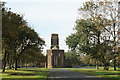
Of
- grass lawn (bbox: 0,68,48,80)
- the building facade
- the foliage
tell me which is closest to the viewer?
grass lawn (bbox: 0,68,48,80)

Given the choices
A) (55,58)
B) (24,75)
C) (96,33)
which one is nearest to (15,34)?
(24,75)

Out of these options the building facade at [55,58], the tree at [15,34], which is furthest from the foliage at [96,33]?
the building facade at [55,58]

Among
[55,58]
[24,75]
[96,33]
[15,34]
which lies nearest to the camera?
[15,34]

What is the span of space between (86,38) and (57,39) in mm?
79624

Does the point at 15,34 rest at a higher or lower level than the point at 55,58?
higher

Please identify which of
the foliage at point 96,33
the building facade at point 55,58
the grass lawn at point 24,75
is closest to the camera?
the grass lawn at point 24,75

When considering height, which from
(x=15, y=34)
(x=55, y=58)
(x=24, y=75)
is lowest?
(x=24, y=75)

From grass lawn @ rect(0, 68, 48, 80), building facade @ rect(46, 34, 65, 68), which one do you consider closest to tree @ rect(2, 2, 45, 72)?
grass lawn @ rect(0, 68, 48, 80)

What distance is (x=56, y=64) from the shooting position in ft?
400

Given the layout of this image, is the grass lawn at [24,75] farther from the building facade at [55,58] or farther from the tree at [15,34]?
the building facade at [55,58]

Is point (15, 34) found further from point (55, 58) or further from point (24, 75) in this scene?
point (55, 58)

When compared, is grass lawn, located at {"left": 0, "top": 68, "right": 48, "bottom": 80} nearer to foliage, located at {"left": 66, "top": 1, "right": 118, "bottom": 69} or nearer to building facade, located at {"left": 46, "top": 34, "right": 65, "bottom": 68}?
foliage, located at {"left": 66, "top": 1, "right": 118, "bottom": 69}

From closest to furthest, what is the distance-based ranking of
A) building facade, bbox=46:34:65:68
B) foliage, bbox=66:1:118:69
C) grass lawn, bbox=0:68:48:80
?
grass lawn, bbox=0:68:48:80 < foliage, bbox=66:1:118:69 < building facade, bbox=46:34:65:68

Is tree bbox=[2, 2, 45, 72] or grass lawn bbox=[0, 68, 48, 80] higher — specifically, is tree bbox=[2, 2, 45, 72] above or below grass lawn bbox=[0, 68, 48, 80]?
above
